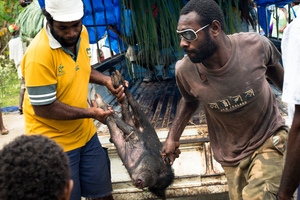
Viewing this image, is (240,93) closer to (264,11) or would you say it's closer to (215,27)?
(215,27)

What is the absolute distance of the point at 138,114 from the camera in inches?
128

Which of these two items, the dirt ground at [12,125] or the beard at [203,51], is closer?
the beard at [203,51]

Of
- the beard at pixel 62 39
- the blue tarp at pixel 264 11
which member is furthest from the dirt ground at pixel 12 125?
the blue tarp at pixel 264 11

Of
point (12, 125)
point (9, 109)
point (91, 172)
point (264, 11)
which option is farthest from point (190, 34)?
point (9, 109)

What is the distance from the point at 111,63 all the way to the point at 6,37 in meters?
9.09

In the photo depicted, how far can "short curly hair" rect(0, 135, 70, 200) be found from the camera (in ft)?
3.96

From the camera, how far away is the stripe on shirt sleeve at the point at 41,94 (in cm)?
248

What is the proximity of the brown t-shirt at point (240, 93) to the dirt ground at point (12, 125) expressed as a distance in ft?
16.4

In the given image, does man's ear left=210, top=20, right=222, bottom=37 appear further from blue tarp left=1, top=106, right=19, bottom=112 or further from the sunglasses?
blue tarp left=1, top=106, right=19, bottom=112

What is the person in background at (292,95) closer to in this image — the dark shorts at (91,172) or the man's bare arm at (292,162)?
the man's bare arm at (292,162)

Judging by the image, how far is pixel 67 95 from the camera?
8.92ft

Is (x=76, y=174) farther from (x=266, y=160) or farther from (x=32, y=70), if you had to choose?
(x=266, y=160)

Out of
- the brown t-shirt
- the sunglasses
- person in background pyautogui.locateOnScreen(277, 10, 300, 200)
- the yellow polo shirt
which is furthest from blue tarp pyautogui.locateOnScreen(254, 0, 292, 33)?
person in background pyautogui.locateOnScreen(277, 10, 300, 200)

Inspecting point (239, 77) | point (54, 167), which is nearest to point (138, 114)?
point (239, 77)
